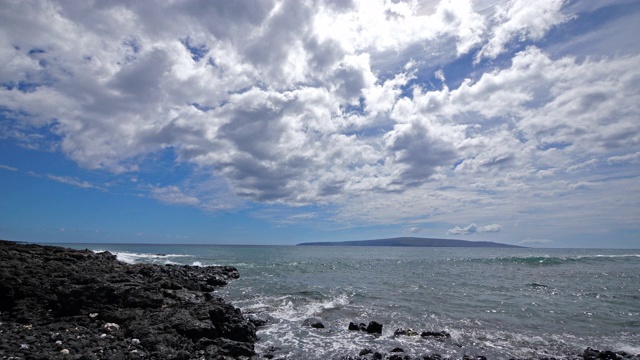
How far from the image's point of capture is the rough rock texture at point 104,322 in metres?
10.8

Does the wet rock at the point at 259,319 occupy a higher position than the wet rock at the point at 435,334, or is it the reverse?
the wet rock at the point at 259,319

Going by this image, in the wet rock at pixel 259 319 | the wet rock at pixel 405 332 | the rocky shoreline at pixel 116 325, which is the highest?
the rocky shoreline at pixel 116 325

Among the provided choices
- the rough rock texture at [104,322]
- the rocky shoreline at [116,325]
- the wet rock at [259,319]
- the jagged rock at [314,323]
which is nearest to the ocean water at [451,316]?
the wet rock at [259,319]

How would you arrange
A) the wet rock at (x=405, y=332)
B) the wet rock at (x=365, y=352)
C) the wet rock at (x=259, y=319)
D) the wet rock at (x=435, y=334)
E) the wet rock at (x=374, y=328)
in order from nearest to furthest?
the wet rock at (x=365, y=352), the wet rock at (x=435, y=334), the wet rock at (x=405, y=332), the wet rock at (x=374, y=328), the wet rock at (x=259, y=319)

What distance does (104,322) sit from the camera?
1340 cm

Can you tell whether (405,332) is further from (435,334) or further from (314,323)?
(314,323)

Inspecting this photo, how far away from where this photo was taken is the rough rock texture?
35.4ft

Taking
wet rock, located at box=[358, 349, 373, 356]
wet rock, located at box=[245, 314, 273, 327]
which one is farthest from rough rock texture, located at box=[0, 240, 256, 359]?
wet rock, located at box=[358, 349, 373, 356]

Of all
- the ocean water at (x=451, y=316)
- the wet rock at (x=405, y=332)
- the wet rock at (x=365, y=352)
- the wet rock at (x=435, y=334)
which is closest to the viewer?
the wet rock at (x=365, y=352)

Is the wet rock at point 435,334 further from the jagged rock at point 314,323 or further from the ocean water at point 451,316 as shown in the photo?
the jagged rock at point 314,323

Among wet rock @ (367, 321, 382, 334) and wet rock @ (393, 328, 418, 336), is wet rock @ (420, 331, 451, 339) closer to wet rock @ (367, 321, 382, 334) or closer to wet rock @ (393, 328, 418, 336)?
wet rock @ (393, 328, 418, 336)

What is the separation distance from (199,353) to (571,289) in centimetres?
3460

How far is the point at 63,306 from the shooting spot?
557 inches

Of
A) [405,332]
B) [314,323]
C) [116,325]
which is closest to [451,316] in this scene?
[405,332]
